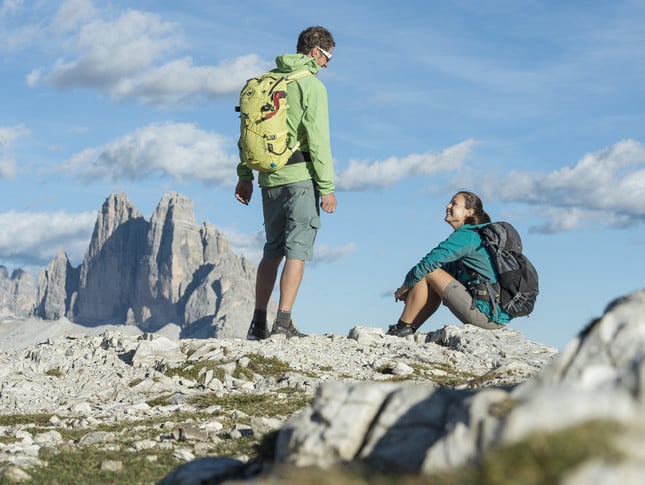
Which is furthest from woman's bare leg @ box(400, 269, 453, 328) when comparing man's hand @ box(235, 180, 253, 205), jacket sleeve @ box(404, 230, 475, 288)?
man's hand @ box(235, 180, 253, 205)

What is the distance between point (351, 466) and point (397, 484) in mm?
677

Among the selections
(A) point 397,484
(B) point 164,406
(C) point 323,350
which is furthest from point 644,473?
(C) point 323,350

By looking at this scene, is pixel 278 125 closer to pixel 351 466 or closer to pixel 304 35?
pixel 304 35

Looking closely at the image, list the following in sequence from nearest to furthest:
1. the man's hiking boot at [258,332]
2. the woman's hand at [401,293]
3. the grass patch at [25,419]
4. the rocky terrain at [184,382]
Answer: the rocky terrain at [184,382] → the grass patch at [25,419] → the woman's hand at [401,293] → the man's hiking boot at [258,332]

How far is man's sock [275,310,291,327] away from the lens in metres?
16.6

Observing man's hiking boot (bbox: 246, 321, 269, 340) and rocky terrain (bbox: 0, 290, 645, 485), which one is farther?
man's hiking boot (bbox: 246, 321, 269, 340)

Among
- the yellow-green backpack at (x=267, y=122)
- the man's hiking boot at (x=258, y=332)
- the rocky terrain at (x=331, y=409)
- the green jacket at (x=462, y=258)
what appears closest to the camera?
the rocky terrain at (x=331, y=409)

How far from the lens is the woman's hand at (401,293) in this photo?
1644cm

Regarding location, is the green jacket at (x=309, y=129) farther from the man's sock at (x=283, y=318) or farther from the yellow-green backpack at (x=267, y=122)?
the man's sock at (x=283, y=318)

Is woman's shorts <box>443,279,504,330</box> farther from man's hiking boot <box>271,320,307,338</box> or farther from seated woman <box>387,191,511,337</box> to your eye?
man's hiking boot <box>271,320,307,338</box>

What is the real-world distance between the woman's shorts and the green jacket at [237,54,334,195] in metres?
2.90

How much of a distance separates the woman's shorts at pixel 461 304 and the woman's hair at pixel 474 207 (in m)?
1.18

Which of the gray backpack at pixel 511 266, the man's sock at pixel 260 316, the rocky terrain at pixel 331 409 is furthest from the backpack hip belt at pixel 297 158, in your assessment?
the rocky terrain at pixel 331 409

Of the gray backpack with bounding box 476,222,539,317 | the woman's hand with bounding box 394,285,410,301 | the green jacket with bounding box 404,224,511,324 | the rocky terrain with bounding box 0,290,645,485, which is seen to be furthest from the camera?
the woman's hand with bounding box 394,285,410,301
